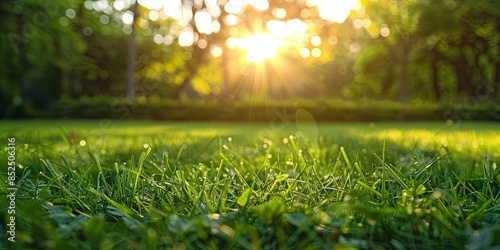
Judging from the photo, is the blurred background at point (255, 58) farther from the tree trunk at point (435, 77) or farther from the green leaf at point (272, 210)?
the green leaf at point (272, 210)

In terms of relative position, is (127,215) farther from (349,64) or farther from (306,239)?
(349,64)

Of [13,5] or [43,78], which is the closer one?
[13,5]

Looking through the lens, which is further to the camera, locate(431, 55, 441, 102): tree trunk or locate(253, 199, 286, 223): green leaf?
locate(431, 55, 441, 102): tree trunk

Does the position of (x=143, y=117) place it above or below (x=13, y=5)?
below

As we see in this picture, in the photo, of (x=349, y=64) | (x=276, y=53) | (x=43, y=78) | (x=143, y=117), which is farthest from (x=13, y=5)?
(x=349, y=64)

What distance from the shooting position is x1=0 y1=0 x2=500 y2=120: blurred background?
18.8 metres

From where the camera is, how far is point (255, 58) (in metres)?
32.4

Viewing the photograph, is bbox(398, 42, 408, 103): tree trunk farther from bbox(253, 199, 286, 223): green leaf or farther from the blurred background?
bbox(253, 199, 286, 223): green leaf

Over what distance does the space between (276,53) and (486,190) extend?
3323 cm

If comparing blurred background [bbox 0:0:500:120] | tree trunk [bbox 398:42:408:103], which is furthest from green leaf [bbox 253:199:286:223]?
tree trunk [bbox 398:42:408:103]

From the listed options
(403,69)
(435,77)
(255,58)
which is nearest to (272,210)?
(403,69)

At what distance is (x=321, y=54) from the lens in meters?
33.2

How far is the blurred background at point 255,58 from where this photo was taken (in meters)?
18.8

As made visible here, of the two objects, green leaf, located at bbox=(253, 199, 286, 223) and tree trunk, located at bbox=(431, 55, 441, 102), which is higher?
green leaf, located at bbox=(253, 199, 286, 223)
